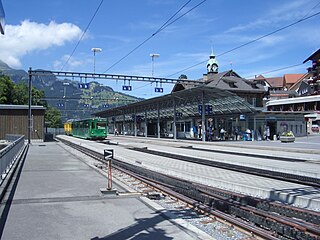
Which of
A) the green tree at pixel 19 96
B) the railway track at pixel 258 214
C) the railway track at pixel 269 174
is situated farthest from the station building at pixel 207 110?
the railway track at pixel 258 214

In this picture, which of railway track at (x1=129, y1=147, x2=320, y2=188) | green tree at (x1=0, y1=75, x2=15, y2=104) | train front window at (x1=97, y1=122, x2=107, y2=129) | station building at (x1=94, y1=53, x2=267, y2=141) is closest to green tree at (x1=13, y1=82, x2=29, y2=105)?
green tree at (x1=0, y1=75, x2=15, y2=104)

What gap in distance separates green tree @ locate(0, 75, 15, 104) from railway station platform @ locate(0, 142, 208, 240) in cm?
6859

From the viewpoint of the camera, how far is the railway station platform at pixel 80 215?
6762 mm

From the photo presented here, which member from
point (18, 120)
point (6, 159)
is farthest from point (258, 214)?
point (18, 120)

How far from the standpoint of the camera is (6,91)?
256 ft

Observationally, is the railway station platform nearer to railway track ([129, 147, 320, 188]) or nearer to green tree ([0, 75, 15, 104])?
railway track ([129, 147, 320, 188])

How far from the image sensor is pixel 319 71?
92000 mm

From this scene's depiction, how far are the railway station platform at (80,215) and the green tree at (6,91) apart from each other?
68.6 m

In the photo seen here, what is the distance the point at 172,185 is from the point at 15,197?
5.14m

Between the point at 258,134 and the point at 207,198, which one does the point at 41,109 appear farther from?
the point at 207,198

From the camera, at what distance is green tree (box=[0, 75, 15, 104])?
249 feet

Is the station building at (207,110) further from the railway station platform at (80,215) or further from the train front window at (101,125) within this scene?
the railway station platform at (80,215)

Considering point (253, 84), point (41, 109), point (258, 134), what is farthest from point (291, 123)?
point (41, 109)

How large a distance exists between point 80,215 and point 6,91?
76192mm
